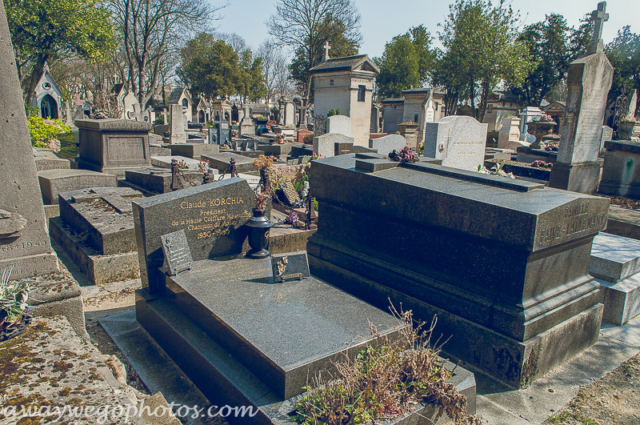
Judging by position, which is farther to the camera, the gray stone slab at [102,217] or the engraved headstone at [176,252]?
the gray stone slab at [102,217]

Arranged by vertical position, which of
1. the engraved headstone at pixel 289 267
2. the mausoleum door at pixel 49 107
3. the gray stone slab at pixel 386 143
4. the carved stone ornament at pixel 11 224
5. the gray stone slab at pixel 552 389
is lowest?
the gray stone slab at pixel 552 389

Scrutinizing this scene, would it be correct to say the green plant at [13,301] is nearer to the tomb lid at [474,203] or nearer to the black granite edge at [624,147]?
the tomb lid at [474,203]

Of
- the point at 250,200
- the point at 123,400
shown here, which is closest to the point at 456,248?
the point at 250,200

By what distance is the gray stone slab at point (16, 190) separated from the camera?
347 cm

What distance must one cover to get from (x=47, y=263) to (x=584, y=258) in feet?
16.7

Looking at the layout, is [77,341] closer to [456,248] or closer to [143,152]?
[456,248]

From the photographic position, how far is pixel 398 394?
2805 mm

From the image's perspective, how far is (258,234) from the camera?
527cm

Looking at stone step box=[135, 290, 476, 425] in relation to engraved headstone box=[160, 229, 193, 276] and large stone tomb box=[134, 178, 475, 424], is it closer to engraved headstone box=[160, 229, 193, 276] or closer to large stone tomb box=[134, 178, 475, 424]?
large stone tomb box=[134, 178, 475, 424]

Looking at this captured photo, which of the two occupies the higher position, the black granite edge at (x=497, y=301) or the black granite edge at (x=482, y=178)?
the black granite edge at (x=482, y=178)

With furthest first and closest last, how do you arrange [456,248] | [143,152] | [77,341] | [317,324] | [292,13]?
[292,13]
[143,152]
[456,248]
[317,324]
[77,341]

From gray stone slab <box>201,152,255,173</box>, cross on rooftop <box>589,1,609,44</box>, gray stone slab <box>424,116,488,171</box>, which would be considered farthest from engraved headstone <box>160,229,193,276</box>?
cross on rooftop <box>589,1,609,44</box>

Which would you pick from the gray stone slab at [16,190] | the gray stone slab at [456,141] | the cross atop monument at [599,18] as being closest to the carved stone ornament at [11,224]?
the gray stone slab at [16,190]

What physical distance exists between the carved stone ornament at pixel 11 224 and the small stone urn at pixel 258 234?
2312mm
